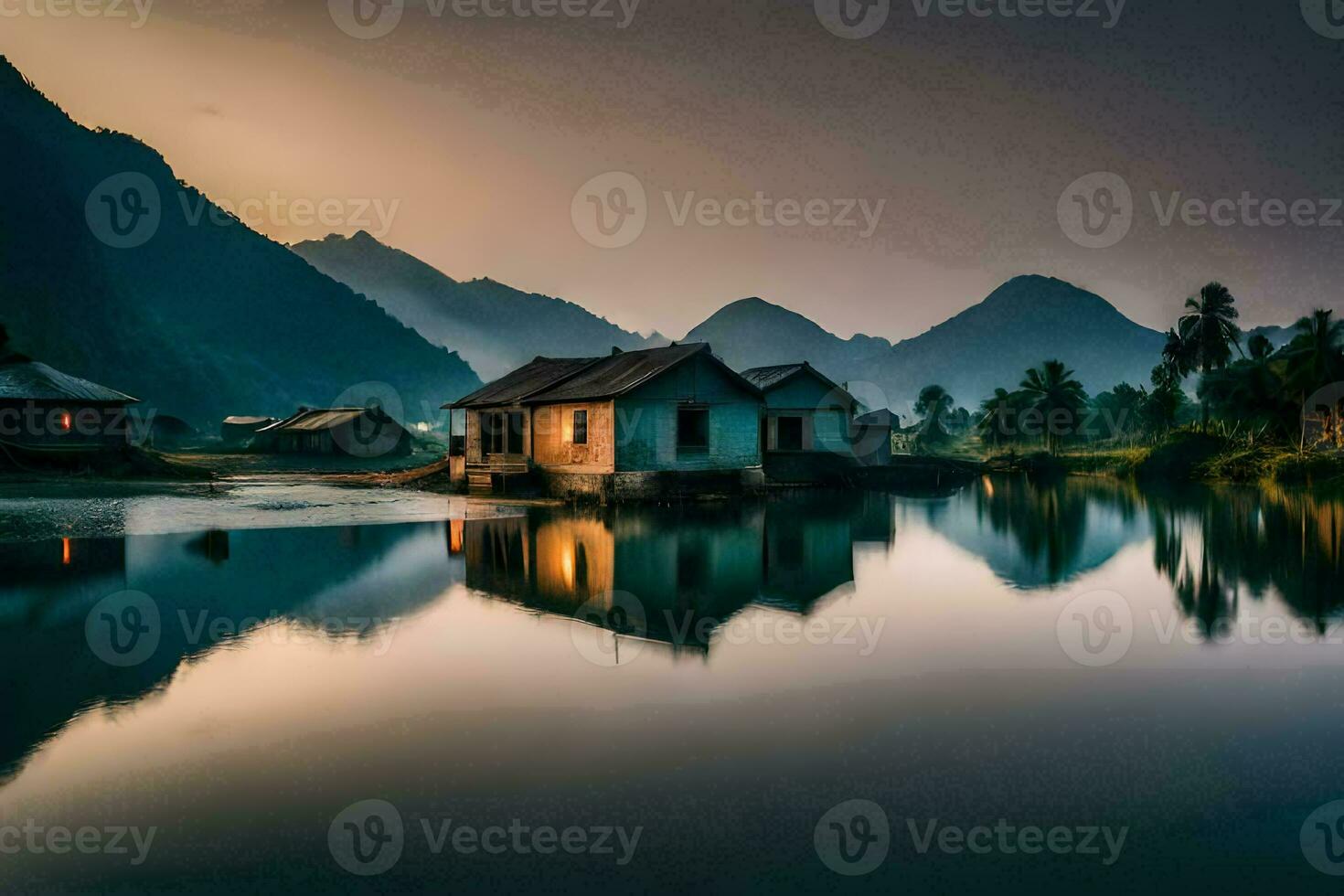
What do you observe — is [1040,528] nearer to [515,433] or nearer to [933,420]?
[515,433]

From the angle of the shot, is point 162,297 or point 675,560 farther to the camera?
point 162,297

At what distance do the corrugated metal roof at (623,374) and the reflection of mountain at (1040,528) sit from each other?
36.0 ft

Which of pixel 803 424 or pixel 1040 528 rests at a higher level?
pixel 803 424

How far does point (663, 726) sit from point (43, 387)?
5024 centimetres

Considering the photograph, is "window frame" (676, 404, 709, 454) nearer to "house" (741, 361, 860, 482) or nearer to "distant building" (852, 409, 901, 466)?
"house" (741, 361, 860, 482)

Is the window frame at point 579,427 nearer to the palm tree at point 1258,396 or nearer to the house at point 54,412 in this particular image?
the house at point 54,412

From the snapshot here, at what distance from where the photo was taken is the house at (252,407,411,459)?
259 feet

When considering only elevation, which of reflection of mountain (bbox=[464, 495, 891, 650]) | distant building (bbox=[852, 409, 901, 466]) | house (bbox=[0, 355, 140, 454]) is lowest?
reflection of mountain (bbox=[464, 495, 891, 650])

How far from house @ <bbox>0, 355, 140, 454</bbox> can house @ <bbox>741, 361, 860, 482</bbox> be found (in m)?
32.3

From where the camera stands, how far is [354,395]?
539 feet

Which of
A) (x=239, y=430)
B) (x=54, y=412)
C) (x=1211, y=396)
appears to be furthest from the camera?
(x=239, y=430)

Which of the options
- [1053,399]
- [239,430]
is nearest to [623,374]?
[1053,399]

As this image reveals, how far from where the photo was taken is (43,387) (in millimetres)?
47281

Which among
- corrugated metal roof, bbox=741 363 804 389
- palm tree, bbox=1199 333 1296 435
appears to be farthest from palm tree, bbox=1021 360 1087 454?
corrugated metal roof, bbox=741 363 804 389
